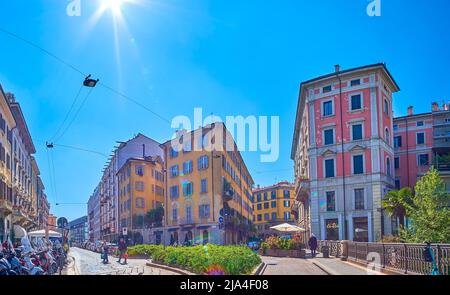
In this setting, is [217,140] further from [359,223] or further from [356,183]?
[359,223]

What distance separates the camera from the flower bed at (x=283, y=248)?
18.7m

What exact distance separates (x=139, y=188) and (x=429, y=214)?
8.93m

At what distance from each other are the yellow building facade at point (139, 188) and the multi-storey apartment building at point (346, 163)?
2.97m

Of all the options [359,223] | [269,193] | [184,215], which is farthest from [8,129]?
[269,193]

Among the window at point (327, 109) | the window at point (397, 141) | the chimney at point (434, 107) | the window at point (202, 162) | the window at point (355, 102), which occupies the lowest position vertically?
the window at point (202, 162)

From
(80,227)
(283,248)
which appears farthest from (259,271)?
(283,248)

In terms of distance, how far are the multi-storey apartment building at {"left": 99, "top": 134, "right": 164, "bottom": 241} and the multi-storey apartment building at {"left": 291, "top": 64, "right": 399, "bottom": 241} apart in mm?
2849

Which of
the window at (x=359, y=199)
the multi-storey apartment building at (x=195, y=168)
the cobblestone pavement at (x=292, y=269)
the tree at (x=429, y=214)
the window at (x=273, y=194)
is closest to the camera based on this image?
the cobblestone pavement at (x=292, y=269)

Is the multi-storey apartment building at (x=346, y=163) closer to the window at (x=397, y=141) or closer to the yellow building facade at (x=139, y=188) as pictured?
the window at (x=397, y=141)

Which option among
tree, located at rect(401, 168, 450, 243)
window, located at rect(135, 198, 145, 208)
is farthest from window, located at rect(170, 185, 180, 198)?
tree, located at rect(401, 168, 450, 243)

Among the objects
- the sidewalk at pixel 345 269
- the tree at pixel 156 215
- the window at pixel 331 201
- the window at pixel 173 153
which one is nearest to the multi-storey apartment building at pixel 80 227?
the tree at pixel 156 215

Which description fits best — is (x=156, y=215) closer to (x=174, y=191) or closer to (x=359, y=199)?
(x=174, y=191)

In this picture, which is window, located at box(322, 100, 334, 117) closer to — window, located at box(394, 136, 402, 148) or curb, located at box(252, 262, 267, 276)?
window, located at box(394, 136, 402, 148)
